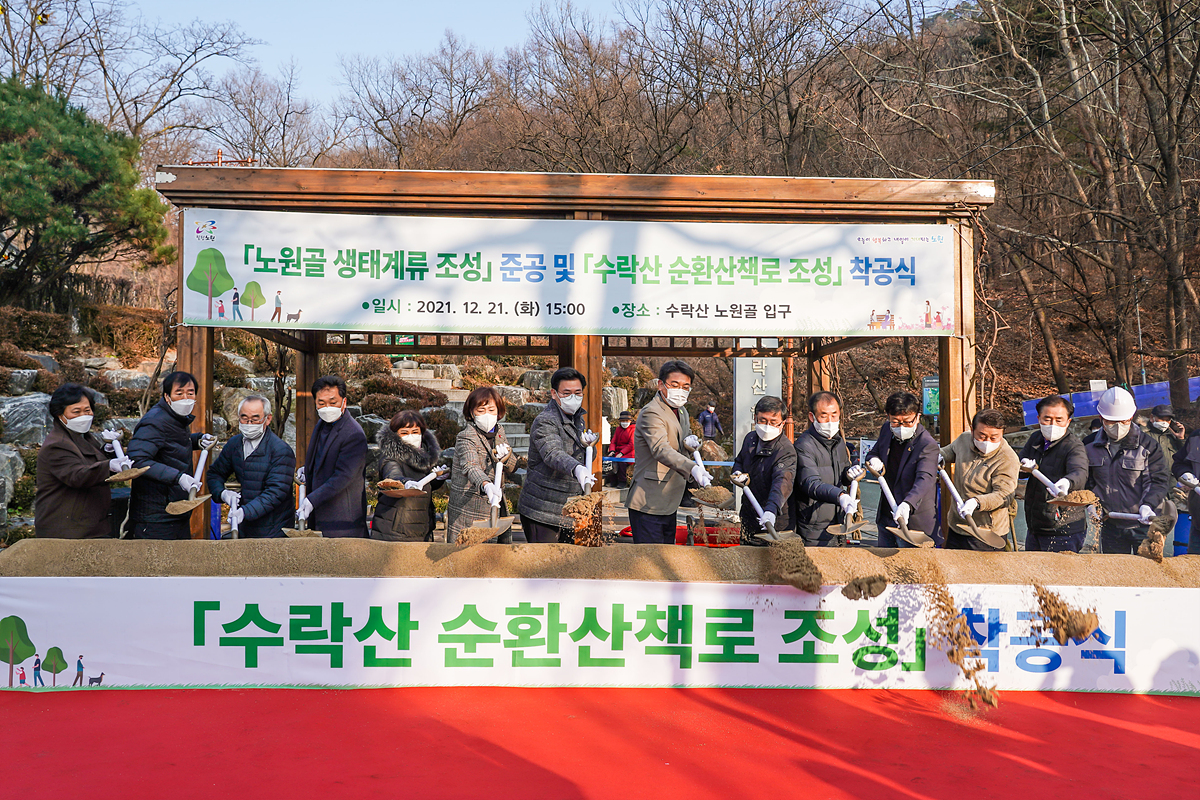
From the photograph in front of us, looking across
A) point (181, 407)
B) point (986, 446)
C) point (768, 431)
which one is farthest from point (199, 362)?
point (986, 446)

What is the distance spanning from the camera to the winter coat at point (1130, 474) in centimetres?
488

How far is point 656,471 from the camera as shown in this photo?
4496mm

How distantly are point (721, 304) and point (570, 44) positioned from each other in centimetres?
1545

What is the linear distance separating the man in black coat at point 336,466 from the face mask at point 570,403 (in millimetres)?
1163

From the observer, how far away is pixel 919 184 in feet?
18.1

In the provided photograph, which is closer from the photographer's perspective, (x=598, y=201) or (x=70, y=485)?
(x=70, y=485)

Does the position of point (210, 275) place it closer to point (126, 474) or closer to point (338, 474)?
point (126, 474)

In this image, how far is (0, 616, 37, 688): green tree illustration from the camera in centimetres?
356

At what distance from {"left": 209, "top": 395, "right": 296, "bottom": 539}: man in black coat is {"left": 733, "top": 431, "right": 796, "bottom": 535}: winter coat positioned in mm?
2605

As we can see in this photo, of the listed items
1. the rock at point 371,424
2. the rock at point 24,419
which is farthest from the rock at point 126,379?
the rock at point 371,424

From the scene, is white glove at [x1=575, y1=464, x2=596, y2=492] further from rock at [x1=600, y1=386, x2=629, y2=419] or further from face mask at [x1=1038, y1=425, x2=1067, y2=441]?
rock at [x1=600, y1=386, x2=629, y2=419]

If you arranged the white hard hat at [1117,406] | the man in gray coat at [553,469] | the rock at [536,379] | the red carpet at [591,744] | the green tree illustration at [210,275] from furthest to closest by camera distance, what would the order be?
the rock at [536,379]
the green tree illustration at [210,275]
the white hard hat at [1117,406]
the man in gray coat at [553,469]
the red carpet at [591,744]

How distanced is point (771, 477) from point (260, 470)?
115 inches

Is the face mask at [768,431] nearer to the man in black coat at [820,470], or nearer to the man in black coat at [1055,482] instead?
the man in black coat at [820,470]
